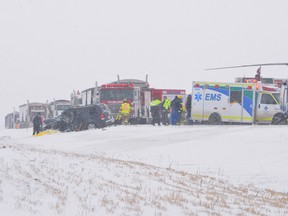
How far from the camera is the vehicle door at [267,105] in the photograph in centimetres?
3297

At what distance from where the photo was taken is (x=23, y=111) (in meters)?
63.1

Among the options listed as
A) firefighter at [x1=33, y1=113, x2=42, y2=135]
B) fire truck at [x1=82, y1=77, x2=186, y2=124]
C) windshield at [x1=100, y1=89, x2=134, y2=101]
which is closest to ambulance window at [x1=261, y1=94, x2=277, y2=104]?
fire truck at [x1=82, y1=77, x2=186, y2=124]

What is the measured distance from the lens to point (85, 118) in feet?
114

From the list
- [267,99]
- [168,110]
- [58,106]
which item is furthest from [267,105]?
[58,106]

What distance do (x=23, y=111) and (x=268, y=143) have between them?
4573 cm

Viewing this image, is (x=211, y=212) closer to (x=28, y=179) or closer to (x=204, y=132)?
(x=28, y=179)

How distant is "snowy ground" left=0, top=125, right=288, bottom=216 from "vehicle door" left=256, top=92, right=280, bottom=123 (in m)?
9.82

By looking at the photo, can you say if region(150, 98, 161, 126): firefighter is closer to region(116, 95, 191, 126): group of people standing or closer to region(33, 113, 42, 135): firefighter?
region(116, 95, 191, 126): group of people standing

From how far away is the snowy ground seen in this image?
864 cm

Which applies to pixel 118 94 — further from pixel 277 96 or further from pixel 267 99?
pixel 277 96

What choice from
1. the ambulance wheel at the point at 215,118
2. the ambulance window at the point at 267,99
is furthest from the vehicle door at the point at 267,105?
the ambulance wheel at the point at 215,118

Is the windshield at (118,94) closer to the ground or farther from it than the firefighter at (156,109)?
farther from it

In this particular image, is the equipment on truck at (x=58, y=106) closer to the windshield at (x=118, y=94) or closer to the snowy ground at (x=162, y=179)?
the windshield at (x=118, y=94)

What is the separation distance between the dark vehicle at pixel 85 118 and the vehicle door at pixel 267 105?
7949 mm
